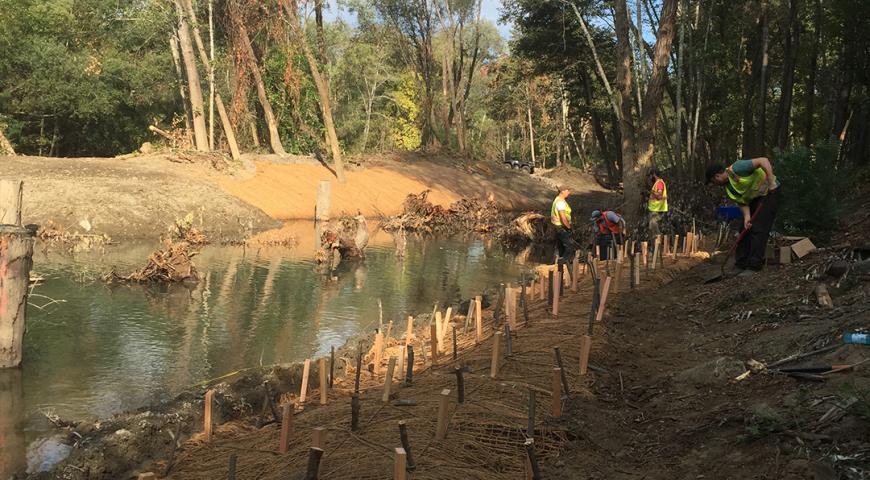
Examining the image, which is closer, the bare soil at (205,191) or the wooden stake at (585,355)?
the wooden stake at (585,355)

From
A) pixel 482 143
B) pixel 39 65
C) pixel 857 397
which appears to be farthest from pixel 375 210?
pixel 482 143

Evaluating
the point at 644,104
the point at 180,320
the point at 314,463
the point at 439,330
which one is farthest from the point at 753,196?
the point at 180,320

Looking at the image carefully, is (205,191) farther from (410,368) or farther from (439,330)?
(410,368)

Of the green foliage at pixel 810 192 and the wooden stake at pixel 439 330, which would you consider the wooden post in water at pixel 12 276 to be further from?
the green foliage at pixel 810 192

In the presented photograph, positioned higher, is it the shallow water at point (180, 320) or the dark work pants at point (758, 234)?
the dark work pants at point (758, 234)

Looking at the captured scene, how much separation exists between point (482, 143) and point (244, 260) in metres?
48.9

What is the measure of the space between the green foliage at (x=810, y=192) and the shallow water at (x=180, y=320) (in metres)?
6.33

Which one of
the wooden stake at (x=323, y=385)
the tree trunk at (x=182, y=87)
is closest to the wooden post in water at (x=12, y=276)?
the wooden stake at (x=323, y=385)

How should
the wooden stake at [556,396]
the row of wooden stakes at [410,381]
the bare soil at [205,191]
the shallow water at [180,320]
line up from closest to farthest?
the row of wooden stakes at [410,381], the wooden stake at [556,396], the shallow water at [180,320], the bare soil at [205,191]

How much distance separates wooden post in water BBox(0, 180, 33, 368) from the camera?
8469mm

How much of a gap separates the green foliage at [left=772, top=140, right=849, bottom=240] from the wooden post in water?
11358 mm

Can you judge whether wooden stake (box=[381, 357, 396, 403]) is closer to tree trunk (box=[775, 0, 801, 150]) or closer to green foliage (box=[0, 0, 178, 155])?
tree trunk (box=[775, 0, 801, 150])

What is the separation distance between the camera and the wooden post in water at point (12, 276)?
847 cm

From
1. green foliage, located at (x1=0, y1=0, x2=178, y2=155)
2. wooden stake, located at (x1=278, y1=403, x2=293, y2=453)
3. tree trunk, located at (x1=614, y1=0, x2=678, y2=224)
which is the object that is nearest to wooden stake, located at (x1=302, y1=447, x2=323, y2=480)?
wooden stake, located at (x1=278, y1=403, x2=293, y2=453)
